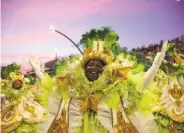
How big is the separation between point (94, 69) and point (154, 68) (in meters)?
0.32

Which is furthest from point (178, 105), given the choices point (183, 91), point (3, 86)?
point (3, 86)

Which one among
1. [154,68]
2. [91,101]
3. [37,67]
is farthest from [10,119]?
[154,68]

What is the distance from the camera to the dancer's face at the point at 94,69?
2461 mm

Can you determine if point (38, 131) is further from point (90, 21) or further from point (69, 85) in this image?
point (90, 21)

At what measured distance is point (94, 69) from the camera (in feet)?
8.09

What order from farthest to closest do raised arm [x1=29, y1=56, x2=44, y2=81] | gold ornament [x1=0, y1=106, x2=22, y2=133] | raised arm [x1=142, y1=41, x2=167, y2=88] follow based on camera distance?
gold ornament [x1=0, y1=106, x2=22, y2=133] → raised arm [x1=29, y1=56, x2=44, y2=81] → raised arm [x1=142, y1=41, x2=167, y2=88]

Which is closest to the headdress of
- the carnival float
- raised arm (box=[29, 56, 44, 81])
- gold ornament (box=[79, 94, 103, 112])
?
the carnival float

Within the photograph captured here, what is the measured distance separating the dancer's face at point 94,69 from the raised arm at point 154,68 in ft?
0.80

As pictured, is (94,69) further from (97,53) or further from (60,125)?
(60,125)

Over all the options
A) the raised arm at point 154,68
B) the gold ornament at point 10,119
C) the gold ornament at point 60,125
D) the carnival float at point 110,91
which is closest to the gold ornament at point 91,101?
the carnival float at point 110,91

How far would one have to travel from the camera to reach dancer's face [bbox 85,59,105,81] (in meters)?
2.46

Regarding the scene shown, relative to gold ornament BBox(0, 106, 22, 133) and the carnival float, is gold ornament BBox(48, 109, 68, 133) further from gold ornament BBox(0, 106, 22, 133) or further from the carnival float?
gold ornament BBox(0, 106, 22, 133)

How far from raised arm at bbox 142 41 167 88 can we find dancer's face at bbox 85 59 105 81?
24 cm

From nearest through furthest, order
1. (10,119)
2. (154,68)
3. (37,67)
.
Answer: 1. (154,68)
2. (37,67)
3. (10,119)
